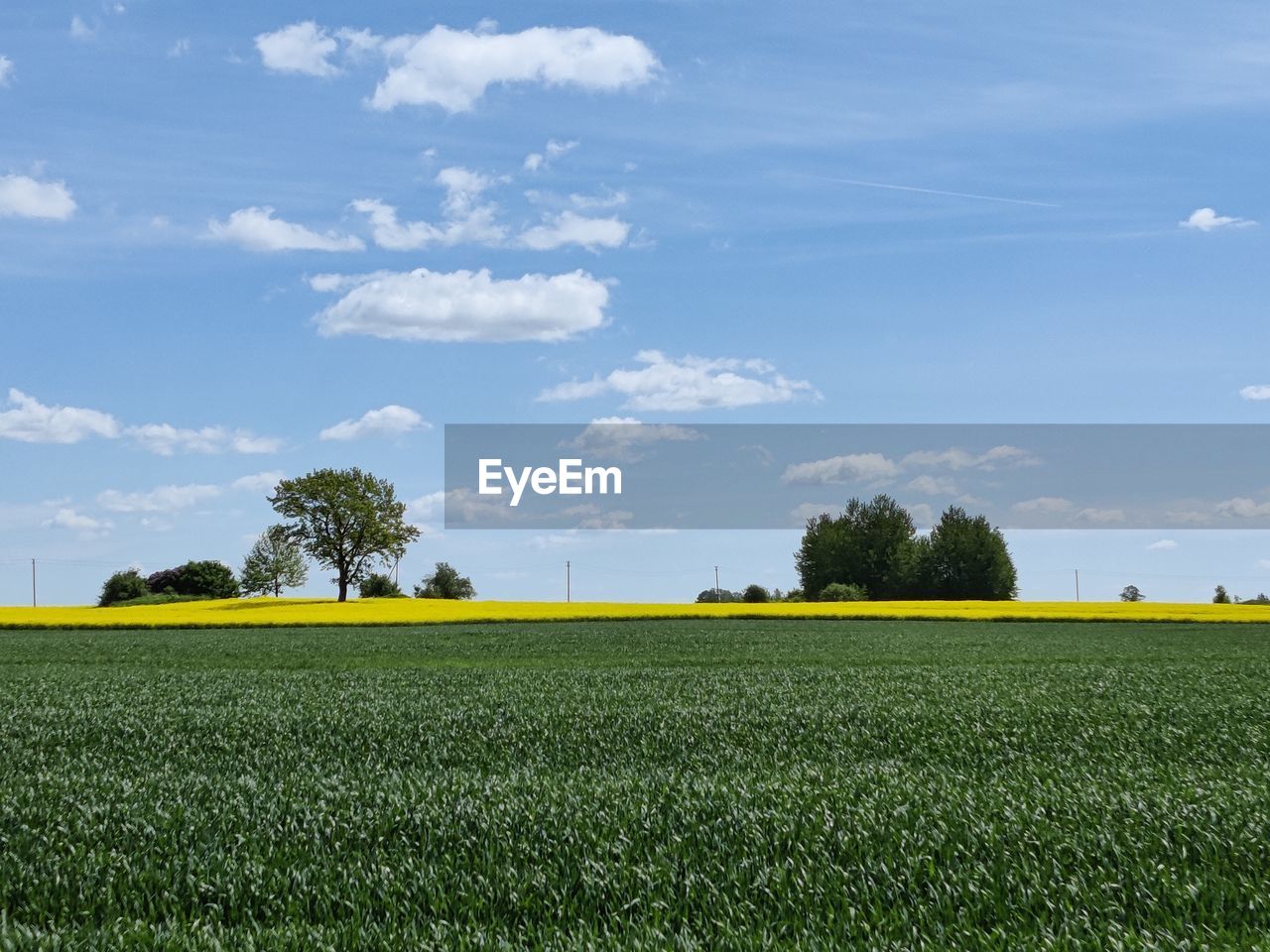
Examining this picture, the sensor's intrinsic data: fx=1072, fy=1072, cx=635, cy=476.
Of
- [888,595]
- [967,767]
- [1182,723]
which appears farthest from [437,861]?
[888,595]

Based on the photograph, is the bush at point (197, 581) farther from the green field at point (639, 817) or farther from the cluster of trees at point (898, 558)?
the green field at point (639, 817)

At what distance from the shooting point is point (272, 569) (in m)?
120

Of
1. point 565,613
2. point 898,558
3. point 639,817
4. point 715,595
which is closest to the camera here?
point 639,817

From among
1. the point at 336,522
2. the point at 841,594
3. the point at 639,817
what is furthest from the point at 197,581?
the point at 639,817

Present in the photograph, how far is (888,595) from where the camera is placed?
10488cm

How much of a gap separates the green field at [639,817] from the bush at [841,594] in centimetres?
8117

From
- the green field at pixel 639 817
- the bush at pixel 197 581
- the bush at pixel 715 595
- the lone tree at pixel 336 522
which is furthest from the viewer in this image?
the bush at pixel 715 595

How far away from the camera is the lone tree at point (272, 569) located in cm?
11894

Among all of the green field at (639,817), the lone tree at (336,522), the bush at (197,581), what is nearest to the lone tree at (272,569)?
the bush at (197,581)

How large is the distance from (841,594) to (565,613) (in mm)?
52697

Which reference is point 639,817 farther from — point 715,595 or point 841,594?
point 715,595

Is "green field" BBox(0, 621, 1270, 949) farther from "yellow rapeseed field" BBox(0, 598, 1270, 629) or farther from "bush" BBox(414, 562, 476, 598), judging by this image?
"bush" BBox(414, 562, 476, 598)

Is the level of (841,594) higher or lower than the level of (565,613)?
lower

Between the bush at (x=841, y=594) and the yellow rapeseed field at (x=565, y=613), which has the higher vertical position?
the yellow rapeseed field at (x=565, y=613)
